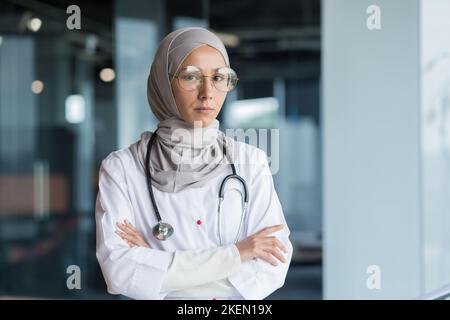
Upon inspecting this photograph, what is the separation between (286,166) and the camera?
4.29 metres

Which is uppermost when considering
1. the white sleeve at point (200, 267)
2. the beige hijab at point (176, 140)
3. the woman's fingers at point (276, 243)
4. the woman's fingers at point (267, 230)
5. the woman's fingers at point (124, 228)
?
the beige hijab at point (176, 140)

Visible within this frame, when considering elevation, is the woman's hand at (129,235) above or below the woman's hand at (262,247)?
above

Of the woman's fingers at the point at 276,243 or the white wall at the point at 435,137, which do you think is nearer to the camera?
the woman's fingers at the point at 276,243

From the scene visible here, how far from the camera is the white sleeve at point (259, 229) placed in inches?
45.8

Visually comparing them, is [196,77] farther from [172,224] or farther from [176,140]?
[172,224]

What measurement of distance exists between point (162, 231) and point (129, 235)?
6 centimetres

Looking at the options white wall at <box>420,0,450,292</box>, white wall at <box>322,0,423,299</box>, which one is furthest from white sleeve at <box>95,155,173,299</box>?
white wall at <box>420,0,450,292</box>

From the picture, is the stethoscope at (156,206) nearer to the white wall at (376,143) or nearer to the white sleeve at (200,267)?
the white sleeve at (200,267)

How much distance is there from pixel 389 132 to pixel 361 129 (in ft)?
0.38

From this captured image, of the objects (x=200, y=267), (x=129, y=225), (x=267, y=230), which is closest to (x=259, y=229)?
(x=267, y=230)

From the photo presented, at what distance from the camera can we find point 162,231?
1.14 m

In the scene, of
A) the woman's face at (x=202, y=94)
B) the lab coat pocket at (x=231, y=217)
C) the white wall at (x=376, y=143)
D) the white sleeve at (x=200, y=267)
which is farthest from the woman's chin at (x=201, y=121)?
the white wall at (x=376, y=143)
